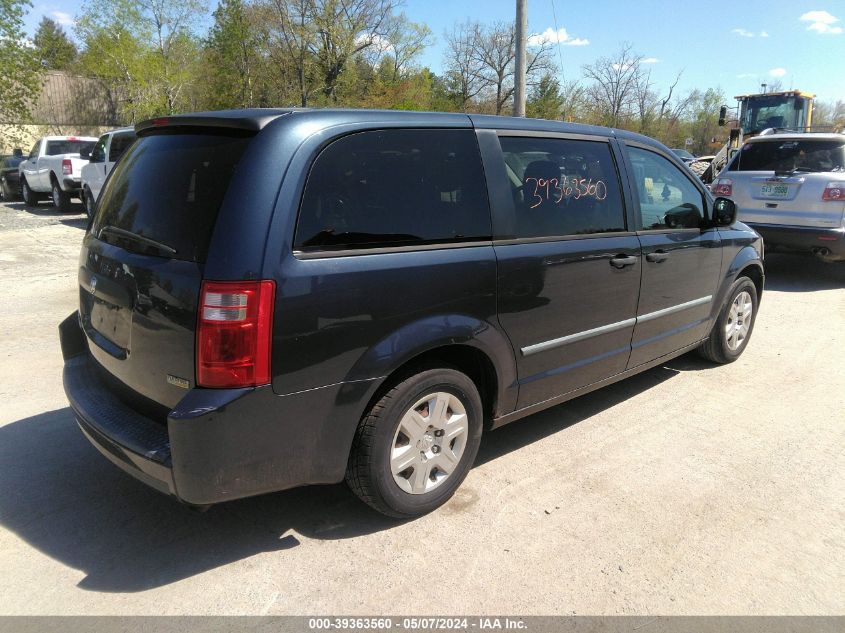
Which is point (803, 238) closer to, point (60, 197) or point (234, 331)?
point (234, 331)

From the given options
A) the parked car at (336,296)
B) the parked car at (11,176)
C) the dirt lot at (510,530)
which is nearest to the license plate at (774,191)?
the dirt lot at (510,530)

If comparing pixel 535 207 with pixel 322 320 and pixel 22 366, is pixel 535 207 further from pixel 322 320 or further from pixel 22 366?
pixel 22 366

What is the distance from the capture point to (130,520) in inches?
116

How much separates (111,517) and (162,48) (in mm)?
39277

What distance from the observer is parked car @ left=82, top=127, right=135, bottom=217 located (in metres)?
12.6

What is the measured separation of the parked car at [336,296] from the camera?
2.36 metres

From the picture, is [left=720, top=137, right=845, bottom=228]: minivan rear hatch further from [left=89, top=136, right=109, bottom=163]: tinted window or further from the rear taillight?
[left=89, top=136, right=109, bottom=163]: tinted window

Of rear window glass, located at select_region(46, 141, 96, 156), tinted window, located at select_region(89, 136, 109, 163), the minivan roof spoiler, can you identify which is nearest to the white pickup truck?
rear window glass, located at select_region(46, 141, 96, 156)

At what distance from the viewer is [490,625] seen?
2365mm

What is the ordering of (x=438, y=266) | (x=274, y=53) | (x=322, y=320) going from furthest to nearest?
(x=274, y=53) < (x=438, y=266) < (x=322, y=320)

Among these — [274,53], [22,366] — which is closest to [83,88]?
[274,53]

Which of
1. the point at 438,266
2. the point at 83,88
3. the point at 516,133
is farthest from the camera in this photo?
the point at 83,88

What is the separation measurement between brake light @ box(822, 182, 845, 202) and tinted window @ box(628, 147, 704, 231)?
14.9 feet

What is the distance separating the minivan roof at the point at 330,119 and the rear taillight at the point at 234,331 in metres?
0.69
